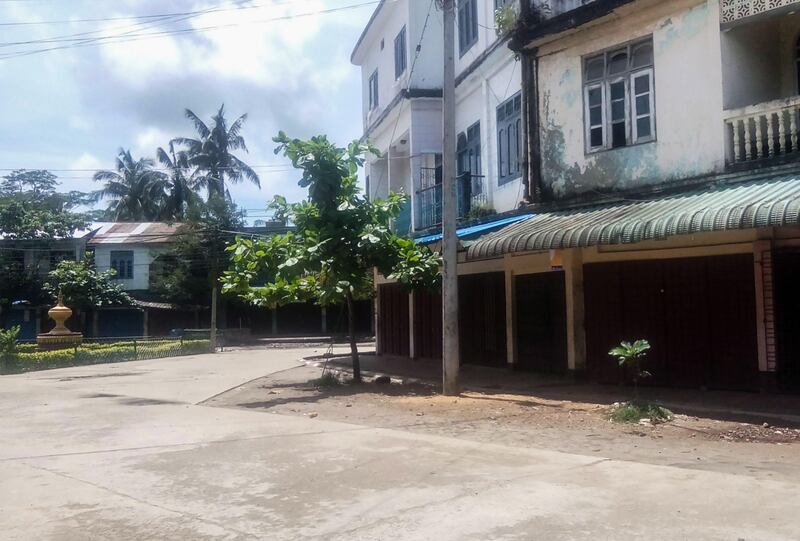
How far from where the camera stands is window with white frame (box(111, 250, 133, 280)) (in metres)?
43.1

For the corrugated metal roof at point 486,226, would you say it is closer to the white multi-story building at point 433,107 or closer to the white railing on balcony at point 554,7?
the white multi-story building at point 433,107

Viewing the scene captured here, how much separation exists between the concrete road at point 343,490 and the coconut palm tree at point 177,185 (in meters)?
40.6

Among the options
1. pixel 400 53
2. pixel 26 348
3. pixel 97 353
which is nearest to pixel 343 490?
pixel 400 53

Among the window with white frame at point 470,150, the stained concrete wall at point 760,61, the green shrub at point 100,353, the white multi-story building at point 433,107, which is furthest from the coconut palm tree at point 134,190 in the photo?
the stained concrete wall at point 760,61

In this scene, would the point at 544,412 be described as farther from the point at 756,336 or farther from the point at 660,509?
the point at 660,509

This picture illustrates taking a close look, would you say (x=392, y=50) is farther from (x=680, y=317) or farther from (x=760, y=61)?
(x=680, y=317)

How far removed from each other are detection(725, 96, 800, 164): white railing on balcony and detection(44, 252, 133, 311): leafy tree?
31657mm

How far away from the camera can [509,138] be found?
1588 cm

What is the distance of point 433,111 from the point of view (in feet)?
65.2

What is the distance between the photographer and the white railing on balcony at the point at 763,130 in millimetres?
10531

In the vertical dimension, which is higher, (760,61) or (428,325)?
(760,61)

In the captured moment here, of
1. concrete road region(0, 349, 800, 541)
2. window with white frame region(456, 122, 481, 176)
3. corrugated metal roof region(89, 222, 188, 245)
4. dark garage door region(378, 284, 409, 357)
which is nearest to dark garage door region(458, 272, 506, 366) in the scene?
window with white frame region(456, 122, 481, 176)

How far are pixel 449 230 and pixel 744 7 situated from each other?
556 cm

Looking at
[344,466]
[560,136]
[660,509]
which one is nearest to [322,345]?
[560,136]
